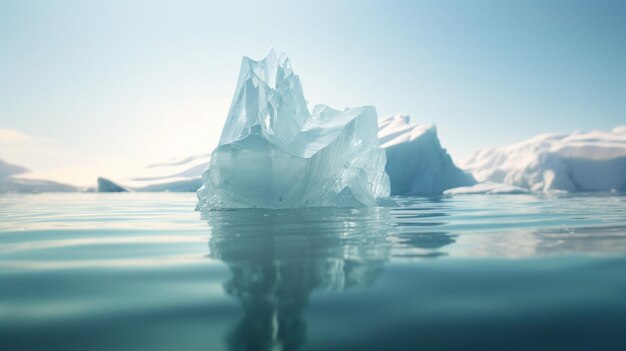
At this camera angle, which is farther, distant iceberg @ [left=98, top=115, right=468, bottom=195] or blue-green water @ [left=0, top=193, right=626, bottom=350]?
distant iceberg @ [left=98, top=115, right=468, bottom=195]

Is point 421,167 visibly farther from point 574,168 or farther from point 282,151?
point 282,151

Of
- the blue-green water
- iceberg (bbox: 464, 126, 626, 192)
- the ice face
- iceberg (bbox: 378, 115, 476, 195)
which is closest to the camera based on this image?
the blue-green water

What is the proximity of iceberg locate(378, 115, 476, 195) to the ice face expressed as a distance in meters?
20.1

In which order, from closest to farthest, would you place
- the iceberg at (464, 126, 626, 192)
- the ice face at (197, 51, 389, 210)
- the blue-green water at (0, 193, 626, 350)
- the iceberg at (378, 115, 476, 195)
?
the blue-green water at (0, 193, 626, 350) → the ice face at (197, 51, 389, 210) → the iceberg at (378, 115, 476, 195) → the iceberg at (464, 126, 626, 192)

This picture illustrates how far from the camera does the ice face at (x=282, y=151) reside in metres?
9.09

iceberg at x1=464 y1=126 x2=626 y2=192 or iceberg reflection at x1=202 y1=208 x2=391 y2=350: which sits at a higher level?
iceberg at x1=464 y1=126 x2=626 y2=192

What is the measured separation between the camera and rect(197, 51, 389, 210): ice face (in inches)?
358

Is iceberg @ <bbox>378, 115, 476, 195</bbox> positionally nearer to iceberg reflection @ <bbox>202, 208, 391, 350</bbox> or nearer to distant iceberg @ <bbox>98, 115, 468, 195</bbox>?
distant iceberg @ <bbox>98, 115, 468, 195</bbox>

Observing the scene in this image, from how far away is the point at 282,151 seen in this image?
9.00 m

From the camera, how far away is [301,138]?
10.5m

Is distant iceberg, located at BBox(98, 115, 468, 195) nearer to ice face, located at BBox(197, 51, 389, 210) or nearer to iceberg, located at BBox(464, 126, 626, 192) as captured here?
iceberg, located at BBox(464, 126, 626, 192)

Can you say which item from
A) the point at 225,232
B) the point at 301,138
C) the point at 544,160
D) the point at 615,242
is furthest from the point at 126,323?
the point at 544,160

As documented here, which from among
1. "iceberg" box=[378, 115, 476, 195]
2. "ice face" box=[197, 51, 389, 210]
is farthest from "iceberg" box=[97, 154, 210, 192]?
"ice face" box=[197, 51, 389, 210]

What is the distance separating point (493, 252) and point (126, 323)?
2.87 meters
